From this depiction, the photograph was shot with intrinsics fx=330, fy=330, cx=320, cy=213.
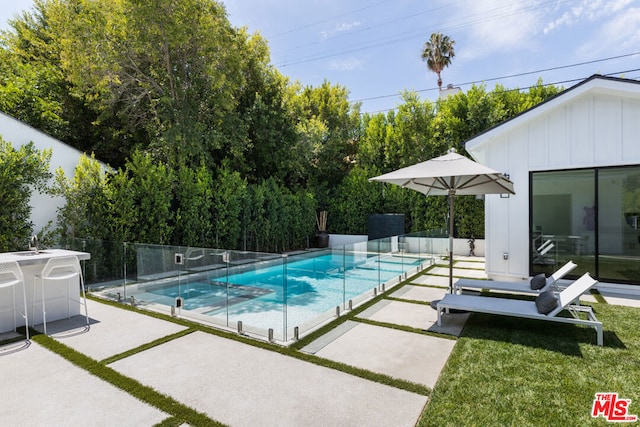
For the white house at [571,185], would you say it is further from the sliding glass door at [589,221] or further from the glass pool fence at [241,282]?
→ the glass pool fence at [241,282]

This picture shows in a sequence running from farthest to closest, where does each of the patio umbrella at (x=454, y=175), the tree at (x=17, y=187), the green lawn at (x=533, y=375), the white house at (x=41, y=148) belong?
the white house at (x=41, y=148)
the tree at (x=17, y=187)
the patio umbrella at (x=454, y=175)
the green lawn at (x=533, y=375)

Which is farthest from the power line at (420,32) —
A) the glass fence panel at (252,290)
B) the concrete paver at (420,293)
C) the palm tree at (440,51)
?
the glass fence panel at (252,290)

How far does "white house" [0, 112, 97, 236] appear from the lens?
25.5 ft

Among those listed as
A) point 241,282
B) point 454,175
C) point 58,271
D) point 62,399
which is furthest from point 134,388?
point 454,175

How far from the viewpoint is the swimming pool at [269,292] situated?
5.05m

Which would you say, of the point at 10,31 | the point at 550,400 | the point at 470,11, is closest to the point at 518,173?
Result: the point at 550,400

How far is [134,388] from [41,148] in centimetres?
792

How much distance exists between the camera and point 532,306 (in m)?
5.01

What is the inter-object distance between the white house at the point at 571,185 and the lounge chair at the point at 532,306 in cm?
300

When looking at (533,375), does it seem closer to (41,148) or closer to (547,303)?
(547,303)

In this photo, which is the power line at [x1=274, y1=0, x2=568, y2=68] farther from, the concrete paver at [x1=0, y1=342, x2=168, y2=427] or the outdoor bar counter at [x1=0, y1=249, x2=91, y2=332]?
the concrete paver at [x1=0, y1=342, x2=168, y2=427]

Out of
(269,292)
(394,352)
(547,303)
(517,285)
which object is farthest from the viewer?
(517,285)
